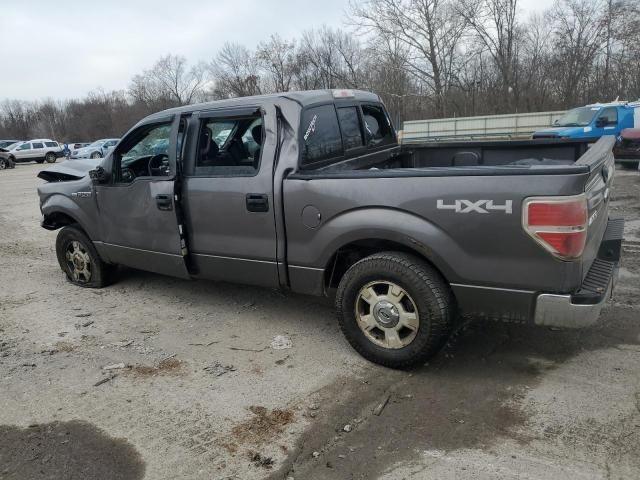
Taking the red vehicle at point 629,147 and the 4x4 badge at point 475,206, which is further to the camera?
the red vehicle at point 629,147

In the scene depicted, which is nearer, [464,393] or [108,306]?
[464,393]

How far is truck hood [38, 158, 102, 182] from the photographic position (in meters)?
5.75

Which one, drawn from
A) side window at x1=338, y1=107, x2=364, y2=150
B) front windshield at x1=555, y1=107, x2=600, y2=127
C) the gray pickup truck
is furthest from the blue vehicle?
the gray pickup truck

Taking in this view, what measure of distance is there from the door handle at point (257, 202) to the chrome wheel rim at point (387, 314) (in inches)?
39.6

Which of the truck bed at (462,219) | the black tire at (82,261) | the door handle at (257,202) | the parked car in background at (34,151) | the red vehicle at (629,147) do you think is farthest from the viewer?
the parked car in background at (34,151)

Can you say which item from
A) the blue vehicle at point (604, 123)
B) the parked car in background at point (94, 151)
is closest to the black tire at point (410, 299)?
the blue vehicle at point (604, 123)

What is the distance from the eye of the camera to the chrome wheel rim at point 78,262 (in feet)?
18.9

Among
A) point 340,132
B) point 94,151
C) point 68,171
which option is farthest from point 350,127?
point 94,151

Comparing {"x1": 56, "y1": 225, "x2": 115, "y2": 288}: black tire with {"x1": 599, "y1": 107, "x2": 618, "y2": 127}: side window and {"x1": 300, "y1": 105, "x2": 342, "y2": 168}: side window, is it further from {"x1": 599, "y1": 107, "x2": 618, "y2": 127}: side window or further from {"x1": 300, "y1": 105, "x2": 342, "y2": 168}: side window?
{"x1": 599, "y1": 107, "x2": 618, "y2": 127}: side window

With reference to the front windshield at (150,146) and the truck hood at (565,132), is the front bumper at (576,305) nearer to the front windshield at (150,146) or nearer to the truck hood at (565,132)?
the front windshield at (150,146)

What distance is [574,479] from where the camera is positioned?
244 cm

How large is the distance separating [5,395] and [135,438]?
4.09 feet

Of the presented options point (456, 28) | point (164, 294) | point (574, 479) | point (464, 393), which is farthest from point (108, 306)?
point (456, 28)

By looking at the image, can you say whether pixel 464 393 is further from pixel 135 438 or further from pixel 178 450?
pixel 135 438
